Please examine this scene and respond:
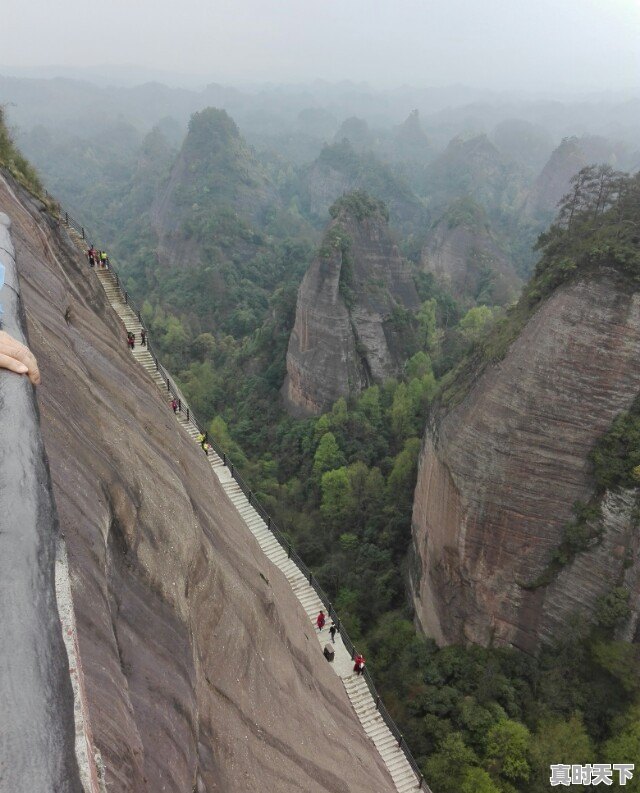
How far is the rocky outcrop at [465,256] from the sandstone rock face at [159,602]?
2061 inches

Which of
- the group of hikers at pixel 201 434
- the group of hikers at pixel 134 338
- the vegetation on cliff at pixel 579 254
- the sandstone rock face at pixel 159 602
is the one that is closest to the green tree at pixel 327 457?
the vegetation on cliff at pixel 579 254

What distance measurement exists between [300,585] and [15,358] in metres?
13.4

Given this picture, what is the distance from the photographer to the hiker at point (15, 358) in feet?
12.2

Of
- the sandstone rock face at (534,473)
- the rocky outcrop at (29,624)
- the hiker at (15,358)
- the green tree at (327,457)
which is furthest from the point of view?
the green tree at (327,457)

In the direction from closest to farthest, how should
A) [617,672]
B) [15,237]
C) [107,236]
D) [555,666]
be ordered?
[15,237], [617,672], [555,666], [107,236]

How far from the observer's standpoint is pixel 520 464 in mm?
17812

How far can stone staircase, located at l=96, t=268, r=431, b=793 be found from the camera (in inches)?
529

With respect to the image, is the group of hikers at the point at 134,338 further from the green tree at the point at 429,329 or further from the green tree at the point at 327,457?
the green tree at the point at 429,329

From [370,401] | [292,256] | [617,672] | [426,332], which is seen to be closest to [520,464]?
[617,672]

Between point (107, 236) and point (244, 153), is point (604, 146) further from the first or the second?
point (107, 236)

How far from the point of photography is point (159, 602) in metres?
6.27

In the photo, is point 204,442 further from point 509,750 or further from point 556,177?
point 556,177

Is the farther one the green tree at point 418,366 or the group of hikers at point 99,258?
the green tree at point 418,366

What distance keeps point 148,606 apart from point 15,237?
20.2 feet
